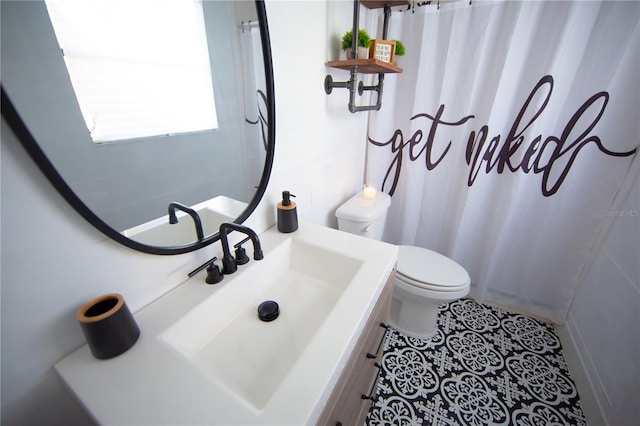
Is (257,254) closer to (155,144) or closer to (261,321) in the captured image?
(261,321)

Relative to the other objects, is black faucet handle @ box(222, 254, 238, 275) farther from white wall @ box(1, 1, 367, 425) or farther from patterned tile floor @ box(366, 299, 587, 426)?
patterned tile floor @ box(366, 299, 587, 426)

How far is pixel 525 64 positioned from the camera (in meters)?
1.29

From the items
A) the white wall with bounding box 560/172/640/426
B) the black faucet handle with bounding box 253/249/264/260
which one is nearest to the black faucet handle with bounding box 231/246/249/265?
the black faucet handle with bounding box 253/249/264/260

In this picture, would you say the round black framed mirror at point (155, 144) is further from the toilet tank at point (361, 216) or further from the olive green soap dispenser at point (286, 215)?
the toilet tank at point (361, 216)

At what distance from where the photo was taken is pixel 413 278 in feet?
4.47

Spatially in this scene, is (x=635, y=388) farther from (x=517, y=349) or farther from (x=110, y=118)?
(x=110, y=118)

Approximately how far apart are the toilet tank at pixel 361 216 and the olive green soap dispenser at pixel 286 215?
0.46 m

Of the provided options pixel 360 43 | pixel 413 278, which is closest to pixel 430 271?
pixel 413 278

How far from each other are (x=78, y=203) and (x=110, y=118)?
182 mm

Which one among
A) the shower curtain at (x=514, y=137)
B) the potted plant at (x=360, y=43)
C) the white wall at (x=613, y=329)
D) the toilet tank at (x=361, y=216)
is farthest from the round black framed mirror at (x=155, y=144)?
the white wall at (x=613, y=329)

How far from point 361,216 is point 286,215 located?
529 mm

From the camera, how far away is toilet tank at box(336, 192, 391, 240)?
1396mm

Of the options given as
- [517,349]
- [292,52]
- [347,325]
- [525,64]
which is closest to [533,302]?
[517,349]

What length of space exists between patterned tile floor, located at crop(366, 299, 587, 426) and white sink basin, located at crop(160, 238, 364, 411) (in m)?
0.77
